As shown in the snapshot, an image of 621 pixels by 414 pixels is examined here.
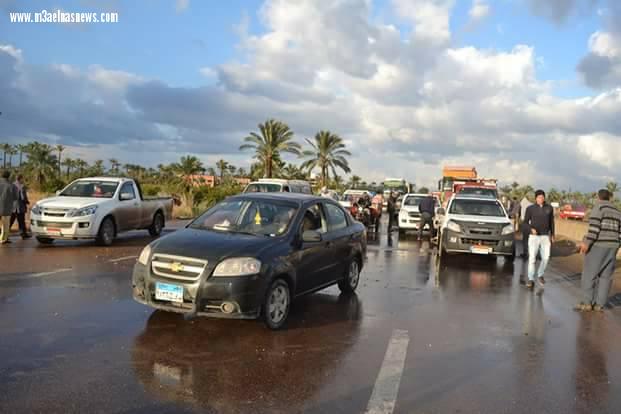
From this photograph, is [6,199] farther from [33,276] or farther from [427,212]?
[427,212]

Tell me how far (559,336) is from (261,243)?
384cm

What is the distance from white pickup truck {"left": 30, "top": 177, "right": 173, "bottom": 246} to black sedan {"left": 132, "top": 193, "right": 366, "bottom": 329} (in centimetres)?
681

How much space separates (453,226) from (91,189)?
30.9ft

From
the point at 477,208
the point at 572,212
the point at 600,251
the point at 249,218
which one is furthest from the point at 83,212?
the point at 572,212

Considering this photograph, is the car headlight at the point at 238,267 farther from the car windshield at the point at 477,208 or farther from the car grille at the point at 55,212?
the car windshield at the point at 477,208

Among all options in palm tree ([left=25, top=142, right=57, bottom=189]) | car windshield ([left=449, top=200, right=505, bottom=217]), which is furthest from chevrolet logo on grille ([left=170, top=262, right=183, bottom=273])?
palm tree ([left=25, top=142, right=57, bottom=189])

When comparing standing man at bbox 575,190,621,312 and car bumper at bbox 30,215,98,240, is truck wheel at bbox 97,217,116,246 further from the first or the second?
standing man at bbox 575,190,621,312

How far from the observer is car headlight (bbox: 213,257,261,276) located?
606cm

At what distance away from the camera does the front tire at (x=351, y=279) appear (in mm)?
8705

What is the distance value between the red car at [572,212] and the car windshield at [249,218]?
37.7 meters

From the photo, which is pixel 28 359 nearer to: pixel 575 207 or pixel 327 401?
pixel 327 401

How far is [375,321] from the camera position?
7164 millimetres

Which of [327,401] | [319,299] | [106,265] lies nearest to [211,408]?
[327,401]

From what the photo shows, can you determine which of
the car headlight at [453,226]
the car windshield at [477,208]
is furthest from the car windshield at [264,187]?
the car headlight at [453,226]
